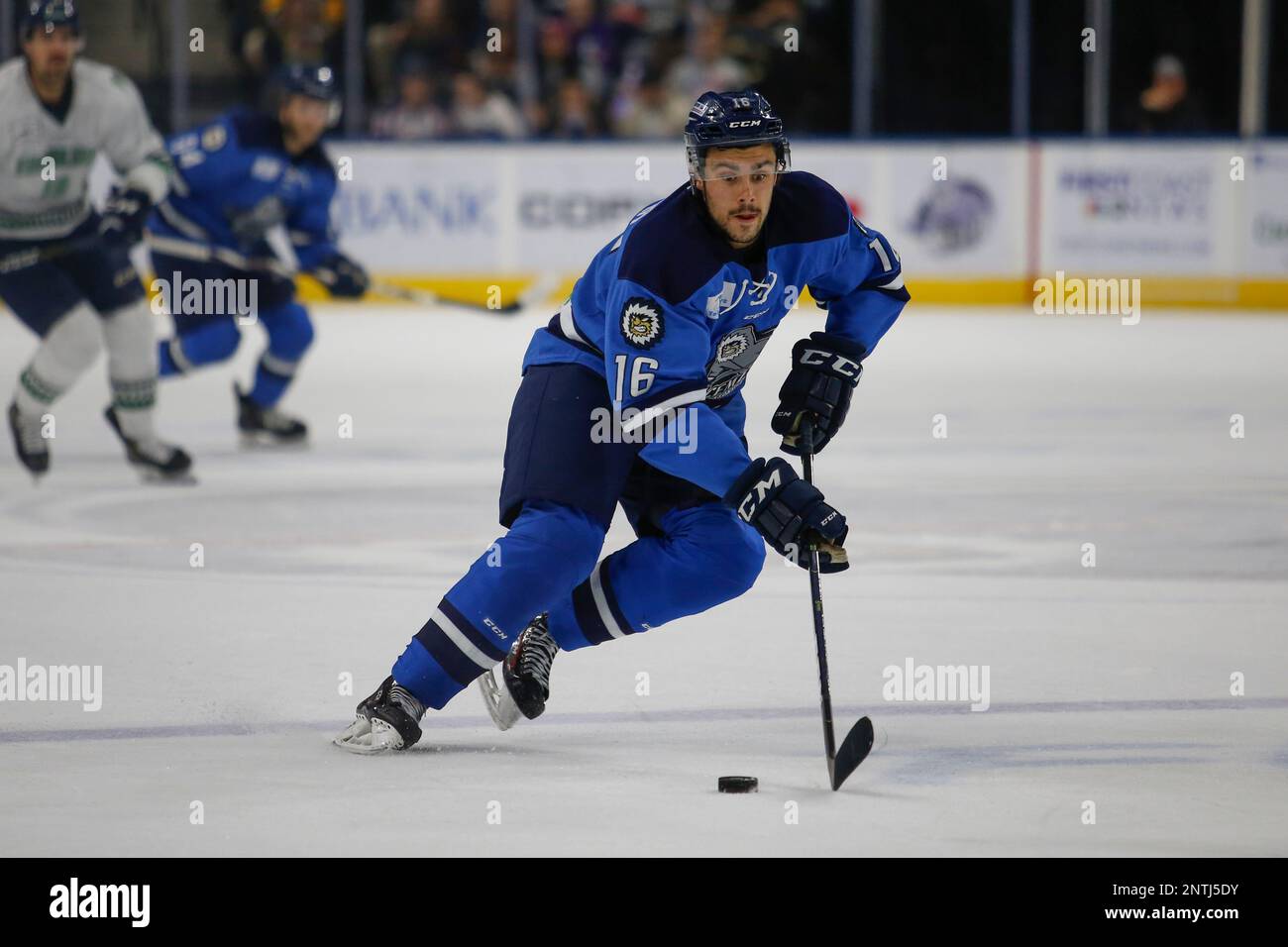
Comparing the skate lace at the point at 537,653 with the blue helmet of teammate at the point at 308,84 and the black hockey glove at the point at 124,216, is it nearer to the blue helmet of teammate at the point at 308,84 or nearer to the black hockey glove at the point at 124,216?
the black hockey glove at the point at 124,216

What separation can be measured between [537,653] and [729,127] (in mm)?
945

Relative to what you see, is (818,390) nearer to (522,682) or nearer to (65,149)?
(522,682)

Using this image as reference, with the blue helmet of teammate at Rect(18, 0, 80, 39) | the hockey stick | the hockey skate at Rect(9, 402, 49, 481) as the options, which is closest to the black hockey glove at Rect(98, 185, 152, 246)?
the blue helmet of teammate at Rect(18, 0, 80, 39)

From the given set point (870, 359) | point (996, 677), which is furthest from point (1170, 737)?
point (870, 359)

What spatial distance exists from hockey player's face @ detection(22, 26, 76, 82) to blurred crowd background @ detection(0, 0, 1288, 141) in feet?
20.6

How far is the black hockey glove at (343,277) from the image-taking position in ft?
24.6

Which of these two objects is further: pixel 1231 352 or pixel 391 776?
pixel 1231 352

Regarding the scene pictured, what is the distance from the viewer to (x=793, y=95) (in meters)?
12.7

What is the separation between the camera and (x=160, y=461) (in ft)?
21.4

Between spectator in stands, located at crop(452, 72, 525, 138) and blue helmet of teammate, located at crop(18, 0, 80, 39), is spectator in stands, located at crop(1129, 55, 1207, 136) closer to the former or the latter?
spectator in stands, located at crop(452, 72, 525, 138)

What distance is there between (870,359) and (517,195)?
339 centimetres

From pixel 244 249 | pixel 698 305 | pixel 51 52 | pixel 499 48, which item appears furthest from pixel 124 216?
pixel 499 48
